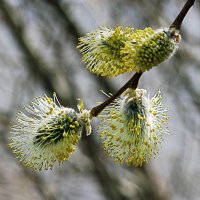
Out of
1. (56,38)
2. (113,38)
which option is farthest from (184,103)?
(113,38)

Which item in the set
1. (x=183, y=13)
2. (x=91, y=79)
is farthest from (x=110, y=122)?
(x=91, y=79)

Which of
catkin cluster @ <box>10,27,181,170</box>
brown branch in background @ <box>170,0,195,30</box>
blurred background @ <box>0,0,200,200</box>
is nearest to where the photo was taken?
brown branch in background @ <box>170,0,195,30</box>

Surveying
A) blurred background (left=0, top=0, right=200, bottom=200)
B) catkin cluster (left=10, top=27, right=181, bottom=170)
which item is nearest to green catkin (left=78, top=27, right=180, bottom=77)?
catkin cluster (left=10, top=27, right=181, bottom=170)

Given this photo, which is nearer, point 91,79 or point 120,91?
point 120,91

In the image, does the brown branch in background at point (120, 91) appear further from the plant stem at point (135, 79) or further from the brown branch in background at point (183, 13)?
the brown branch in background at point (183, 13)

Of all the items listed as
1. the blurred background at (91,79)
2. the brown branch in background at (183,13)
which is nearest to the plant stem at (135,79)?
the brown branch in background at (183,13)

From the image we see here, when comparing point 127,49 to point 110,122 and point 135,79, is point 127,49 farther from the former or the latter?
point 110,122

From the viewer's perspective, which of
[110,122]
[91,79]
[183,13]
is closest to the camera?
[183,13]

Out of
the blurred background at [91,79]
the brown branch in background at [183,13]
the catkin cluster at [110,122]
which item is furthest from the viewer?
the blurred background at [91,79]

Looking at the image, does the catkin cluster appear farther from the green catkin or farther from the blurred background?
the blurred background

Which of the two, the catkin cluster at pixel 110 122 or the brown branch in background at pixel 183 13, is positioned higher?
the brown branch in background at pixel 183 13

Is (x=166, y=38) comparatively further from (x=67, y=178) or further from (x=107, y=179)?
(x=67, y=178)
